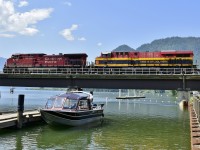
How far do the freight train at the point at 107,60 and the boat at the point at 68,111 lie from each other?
2904 cm

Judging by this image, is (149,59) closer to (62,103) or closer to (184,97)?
(184,97)

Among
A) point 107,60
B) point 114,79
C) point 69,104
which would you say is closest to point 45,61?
point 107,60

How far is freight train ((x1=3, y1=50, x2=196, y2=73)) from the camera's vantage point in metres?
62.4

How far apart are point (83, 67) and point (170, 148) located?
4429 centimetres

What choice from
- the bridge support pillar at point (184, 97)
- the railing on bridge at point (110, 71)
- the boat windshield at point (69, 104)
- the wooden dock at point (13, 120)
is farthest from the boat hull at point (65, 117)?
the bridge support pillar at point (184, 97)

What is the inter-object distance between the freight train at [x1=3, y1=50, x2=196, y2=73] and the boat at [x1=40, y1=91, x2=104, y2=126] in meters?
29.0

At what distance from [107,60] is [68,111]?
34.4m

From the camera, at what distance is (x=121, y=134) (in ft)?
98.9

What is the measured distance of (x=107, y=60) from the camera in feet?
216

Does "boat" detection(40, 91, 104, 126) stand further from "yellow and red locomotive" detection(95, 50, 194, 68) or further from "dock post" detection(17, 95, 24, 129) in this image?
"yellow and red locomotive" detection(95, 50, 194, 68)

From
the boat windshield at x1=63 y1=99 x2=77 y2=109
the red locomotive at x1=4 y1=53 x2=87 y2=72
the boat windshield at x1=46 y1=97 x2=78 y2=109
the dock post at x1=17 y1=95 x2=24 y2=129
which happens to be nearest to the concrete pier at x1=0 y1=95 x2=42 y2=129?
the dock post at x1=17 y1=95 x2=24 y2=129

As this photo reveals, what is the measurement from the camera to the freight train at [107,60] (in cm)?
6241

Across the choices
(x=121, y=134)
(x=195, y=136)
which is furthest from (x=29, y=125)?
(x=195, y=136)

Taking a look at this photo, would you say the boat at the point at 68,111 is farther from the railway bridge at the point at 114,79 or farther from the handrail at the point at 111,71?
the handrail at the point at 111,71
